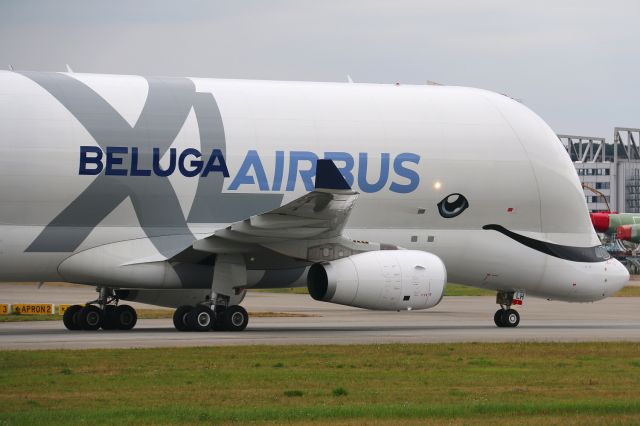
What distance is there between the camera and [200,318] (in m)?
28.5

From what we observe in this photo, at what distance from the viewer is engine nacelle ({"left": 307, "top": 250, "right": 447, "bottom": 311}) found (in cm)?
2764

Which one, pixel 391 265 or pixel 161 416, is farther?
pixel 391 265

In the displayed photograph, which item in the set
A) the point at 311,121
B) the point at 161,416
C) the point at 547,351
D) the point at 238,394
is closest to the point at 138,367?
the point at 238,394

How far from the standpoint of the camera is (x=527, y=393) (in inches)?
677

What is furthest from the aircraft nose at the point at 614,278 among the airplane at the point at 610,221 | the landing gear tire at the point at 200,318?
the airplane at the point at 610,221

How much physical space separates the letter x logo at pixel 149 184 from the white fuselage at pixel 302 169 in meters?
0.03

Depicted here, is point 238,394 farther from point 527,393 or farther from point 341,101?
point 341,101

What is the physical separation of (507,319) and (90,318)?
423 inches

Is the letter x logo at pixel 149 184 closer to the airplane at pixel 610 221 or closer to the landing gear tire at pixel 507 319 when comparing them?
the landing gear tire at pixel 507 319

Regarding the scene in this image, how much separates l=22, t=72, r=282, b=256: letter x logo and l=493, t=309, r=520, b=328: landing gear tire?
24.1 feet

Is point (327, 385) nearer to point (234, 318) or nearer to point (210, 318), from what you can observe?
point (210, 318)

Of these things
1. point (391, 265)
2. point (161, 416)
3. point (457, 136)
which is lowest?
point (161, 416)

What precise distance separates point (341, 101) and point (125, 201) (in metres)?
5.99

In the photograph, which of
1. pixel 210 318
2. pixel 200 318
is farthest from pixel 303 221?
pixel 200 318
